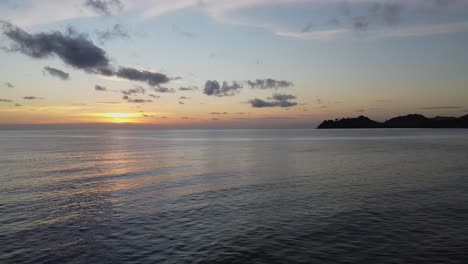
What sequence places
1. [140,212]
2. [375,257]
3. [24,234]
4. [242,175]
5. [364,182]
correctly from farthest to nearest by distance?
[242,175] < [364,182] < [140,212] < [24,234] < [375,257]

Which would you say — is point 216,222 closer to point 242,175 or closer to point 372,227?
point 372,227

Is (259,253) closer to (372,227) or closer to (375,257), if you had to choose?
(375,257)

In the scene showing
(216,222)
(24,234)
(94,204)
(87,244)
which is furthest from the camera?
(94,204)

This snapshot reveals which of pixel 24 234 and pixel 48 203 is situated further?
pixel 48 203

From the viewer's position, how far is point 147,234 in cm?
2408

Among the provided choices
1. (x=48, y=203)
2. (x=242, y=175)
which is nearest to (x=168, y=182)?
(x=242, y=175)

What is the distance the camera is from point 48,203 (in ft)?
113

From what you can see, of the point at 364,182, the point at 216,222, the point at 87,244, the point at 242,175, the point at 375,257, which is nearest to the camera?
the point at 375,257

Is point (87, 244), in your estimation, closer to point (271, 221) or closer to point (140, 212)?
point (140, 212)

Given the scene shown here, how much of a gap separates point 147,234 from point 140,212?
7014 millimetres

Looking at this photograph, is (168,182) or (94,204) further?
(168,182)

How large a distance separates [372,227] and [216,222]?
1243 cm

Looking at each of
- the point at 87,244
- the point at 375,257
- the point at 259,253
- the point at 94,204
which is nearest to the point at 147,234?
the point at 87,244

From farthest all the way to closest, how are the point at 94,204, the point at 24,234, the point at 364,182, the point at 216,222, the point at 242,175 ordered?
the point at 242,175 → the point at 364,182 → the point at 94,204 → the point at 216,222 → the point at 24,234
